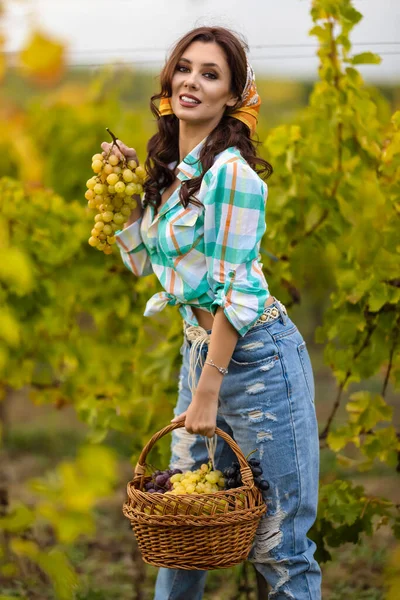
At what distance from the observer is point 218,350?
1.85 m

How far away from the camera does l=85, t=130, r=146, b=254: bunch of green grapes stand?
6.58ft

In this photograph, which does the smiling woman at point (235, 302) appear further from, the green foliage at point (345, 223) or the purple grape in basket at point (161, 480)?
the green foliage at point (345, 223)

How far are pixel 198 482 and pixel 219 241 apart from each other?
1.85 feet

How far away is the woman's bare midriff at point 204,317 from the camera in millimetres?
2012

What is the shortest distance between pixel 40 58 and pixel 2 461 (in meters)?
2.91

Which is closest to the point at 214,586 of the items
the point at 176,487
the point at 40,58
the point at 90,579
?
the point at 90,579

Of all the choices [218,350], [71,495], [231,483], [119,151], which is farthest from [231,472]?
[71,495]

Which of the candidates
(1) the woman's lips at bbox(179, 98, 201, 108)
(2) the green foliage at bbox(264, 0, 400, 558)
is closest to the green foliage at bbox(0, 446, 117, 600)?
(1) the woman's lips at bbox(179, 98, 201, 108)

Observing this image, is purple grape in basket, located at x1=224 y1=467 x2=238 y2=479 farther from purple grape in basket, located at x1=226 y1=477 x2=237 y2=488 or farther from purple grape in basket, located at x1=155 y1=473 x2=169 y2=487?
purple grape in basket, located at x1=155 y1=473 x2=169 y2=487

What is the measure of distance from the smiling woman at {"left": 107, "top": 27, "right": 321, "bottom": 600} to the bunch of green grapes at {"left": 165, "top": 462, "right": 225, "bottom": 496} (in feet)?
0.35

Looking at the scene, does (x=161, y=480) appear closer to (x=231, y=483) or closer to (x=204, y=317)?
(x=231, y=483)

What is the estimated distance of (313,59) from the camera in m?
3.23

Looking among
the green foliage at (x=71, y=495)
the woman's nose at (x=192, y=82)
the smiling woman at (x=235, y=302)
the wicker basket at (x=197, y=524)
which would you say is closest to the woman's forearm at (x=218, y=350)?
the smiling woman at (x=235, y=302)

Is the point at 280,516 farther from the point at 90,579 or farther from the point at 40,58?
the point at 40,58
